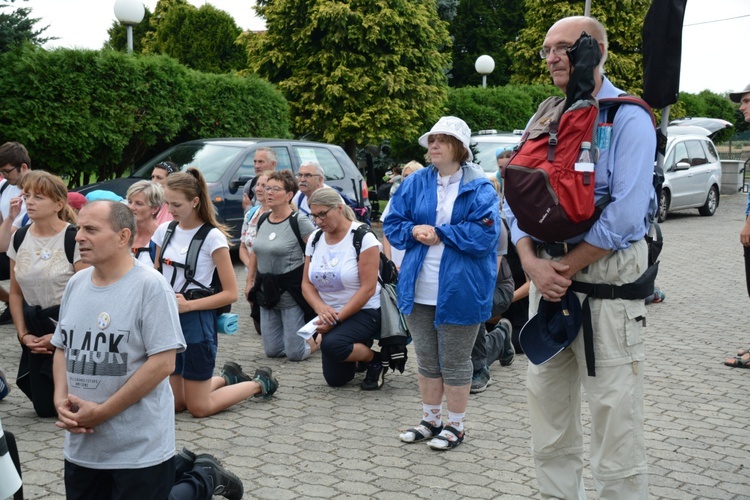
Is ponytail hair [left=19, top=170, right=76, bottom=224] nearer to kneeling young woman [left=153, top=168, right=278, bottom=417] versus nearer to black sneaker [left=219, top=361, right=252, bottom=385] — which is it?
kneeling young woman [left=153, top=168, right=278, bottom=417]

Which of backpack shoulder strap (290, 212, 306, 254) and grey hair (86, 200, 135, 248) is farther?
backpack shoulder strap (290, 212, 306, 254)

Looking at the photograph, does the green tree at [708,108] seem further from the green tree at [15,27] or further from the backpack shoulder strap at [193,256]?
the backpack shoulder strap at [193,256]

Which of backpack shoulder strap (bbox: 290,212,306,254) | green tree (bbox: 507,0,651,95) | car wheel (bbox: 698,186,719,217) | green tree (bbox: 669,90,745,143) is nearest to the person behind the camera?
backpack shoulder strap (bbox: 290,212,306,254)

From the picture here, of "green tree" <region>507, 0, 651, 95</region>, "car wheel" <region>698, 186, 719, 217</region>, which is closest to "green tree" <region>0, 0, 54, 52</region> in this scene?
"car wheel" <region>698, 186, 719, 217</region>

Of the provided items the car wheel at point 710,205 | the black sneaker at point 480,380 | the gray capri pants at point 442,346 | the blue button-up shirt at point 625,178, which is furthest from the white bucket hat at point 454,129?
the car wheel at point 710,205

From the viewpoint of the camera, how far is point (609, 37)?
36.9 meters

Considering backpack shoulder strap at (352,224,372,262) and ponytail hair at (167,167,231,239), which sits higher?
ponytail hair at (167,167,231,239)

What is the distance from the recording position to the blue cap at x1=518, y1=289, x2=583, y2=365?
3.66 m

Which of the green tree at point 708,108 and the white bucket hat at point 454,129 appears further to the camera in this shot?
the green tree at point 708,108

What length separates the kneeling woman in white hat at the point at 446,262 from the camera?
17.6 feet

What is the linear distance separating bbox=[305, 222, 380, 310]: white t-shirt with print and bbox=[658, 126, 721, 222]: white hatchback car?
14.6 meters

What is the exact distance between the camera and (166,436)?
3.67 m

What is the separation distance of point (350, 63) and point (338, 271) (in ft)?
44.0

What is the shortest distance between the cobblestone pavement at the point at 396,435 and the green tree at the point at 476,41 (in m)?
37.5
